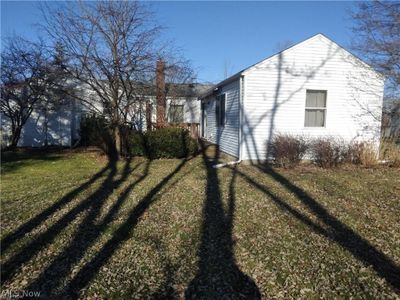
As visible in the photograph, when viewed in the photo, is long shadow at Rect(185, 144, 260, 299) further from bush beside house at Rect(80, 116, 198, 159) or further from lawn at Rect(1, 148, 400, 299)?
bush beside house at Rect(80, 116, 198, 159)

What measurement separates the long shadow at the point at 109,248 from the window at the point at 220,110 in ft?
25.5

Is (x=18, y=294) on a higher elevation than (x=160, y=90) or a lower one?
lower

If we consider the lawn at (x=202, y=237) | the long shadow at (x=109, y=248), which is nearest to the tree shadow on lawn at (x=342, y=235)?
the lawn at (x=202, y=237)

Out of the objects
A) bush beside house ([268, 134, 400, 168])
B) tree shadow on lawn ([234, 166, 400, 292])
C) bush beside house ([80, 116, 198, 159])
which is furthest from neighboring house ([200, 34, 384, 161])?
tree shadow on lawn ([234, 166, 400, 292])

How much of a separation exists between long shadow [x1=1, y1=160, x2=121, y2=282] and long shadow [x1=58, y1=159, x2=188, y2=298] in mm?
638

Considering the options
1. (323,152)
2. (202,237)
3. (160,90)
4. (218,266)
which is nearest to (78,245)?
(202,237)

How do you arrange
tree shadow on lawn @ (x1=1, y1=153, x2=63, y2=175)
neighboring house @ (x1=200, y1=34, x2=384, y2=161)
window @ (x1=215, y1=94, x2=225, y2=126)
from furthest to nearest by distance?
window @ (x1=215, y1=94, x2=225, y2=126) < neighboring house @ (x1=200, y1=34, x2=384, y2=161) < tree shadow on lawn @ (x1=1, y1=153, x2=63, y2=175)

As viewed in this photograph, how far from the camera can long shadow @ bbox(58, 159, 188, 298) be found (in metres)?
3.46

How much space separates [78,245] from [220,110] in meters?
11.1

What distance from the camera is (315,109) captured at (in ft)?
38.4

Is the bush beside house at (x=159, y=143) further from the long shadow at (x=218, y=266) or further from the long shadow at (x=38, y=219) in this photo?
the long shadow at (x=218, y=266)

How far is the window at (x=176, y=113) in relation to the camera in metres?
22.7

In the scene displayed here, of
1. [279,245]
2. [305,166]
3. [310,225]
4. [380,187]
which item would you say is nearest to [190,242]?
[279,245]

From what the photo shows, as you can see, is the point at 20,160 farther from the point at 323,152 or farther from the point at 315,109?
the point at 315,109
